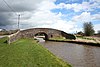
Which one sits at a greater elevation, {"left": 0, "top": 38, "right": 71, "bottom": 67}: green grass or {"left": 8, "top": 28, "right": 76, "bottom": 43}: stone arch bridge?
{"left": 8, "top": 28, "right": 76, "bottom": 43}: stone arch bridge

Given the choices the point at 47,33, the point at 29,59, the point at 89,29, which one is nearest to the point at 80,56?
the point at 29,59

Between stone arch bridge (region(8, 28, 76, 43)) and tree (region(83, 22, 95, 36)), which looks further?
tree (region(83, 22, 95, 36))

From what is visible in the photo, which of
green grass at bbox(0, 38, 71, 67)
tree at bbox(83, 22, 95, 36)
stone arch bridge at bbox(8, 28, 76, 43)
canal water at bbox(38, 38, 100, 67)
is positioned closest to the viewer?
green grass at bbox(0, 38, 71, 67)

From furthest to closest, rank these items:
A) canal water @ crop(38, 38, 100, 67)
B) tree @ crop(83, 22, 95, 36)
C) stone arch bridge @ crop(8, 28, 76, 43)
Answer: tree @ crop(83, 22, 95, 36) → stone arch bridge @ crop(8, 28, 76, 43) → canal water @ crop(38, 38, 100, 67)

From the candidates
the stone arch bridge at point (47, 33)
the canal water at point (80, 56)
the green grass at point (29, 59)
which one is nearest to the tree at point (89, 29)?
the stone arch bridge at point (47, 33)

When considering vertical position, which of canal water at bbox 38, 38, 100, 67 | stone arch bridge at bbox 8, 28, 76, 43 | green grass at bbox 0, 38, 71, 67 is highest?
stone arch bridge at bbox 8, 28, 76, 43

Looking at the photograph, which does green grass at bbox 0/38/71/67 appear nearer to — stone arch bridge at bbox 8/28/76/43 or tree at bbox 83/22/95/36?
stone arch bridge at bbox 8/28/76/43

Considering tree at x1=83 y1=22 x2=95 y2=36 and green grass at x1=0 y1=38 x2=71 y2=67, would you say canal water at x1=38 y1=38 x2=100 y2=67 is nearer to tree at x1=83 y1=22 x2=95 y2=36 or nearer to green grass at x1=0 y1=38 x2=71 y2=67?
green grass at x1=0 y1=38 x2=71 y2=67

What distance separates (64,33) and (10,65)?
52.8m

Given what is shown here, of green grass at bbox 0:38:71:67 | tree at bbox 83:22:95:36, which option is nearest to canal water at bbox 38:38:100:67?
green grass at bbox 0:38:71:67

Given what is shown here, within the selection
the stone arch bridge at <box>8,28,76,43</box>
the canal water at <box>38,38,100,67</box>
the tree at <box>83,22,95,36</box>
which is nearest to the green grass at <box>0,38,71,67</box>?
the canal water at <box>38,38,100,67</box>

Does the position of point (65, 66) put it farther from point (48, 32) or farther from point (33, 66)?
point (48, 32)

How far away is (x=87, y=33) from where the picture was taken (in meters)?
80.2

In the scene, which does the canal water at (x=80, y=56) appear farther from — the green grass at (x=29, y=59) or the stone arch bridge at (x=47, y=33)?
the stone arch bridge at (x=47, y=33)
